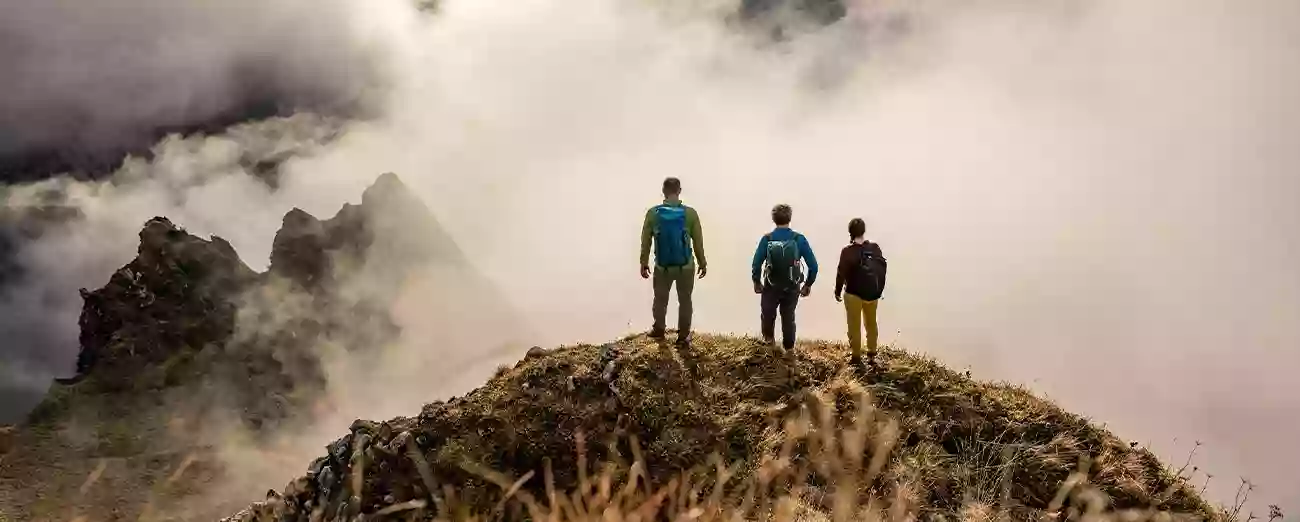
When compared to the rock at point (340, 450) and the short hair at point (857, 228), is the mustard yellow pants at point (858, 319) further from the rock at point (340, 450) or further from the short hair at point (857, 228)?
the rock at point (340, 450)

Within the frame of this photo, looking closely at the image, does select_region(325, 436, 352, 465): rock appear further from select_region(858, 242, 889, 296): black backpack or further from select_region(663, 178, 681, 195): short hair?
select_region(858, 242, 889, 296): black backpack

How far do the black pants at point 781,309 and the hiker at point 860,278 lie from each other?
2.61 ft

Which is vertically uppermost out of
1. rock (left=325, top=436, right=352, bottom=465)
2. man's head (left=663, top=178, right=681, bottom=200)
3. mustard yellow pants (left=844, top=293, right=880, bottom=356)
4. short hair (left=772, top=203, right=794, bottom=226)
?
man's head (left=663, top=178, right=681, bottom=200)

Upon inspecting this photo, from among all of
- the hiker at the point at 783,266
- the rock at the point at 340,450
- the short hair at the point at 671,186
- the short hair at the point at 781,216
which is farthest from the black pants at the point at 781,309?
the rock at the point at 340,450

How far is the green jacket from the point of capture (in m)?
13.8

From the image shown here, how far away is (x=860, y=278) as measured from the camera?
1332 cm

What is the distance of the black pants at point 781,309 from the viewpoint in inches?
539

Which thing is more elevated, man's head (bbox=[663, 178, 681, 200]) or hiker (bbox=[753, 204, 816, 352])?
man's head (bbox=[663, 178, 681, 200])

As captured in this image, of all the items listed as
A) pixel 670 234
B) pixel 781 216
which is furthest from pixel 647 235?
pixel 781 216

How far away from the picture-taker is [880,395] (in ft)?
42.3

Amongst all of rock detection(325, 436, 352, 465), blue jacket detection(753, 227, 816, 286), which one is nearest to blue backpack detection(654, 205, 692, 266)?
blue jacket detection(753, 227, 816, 286)

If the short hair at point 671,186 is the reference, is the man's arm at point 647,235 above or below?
below

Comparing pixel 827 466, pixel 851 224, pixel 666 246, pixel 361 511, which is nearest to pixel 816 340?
pixel 851 224

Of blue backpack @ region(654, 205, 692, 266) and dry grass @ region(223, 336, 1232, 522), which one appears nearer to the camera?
dry grass @ region(223, 336, 1232, 522)
